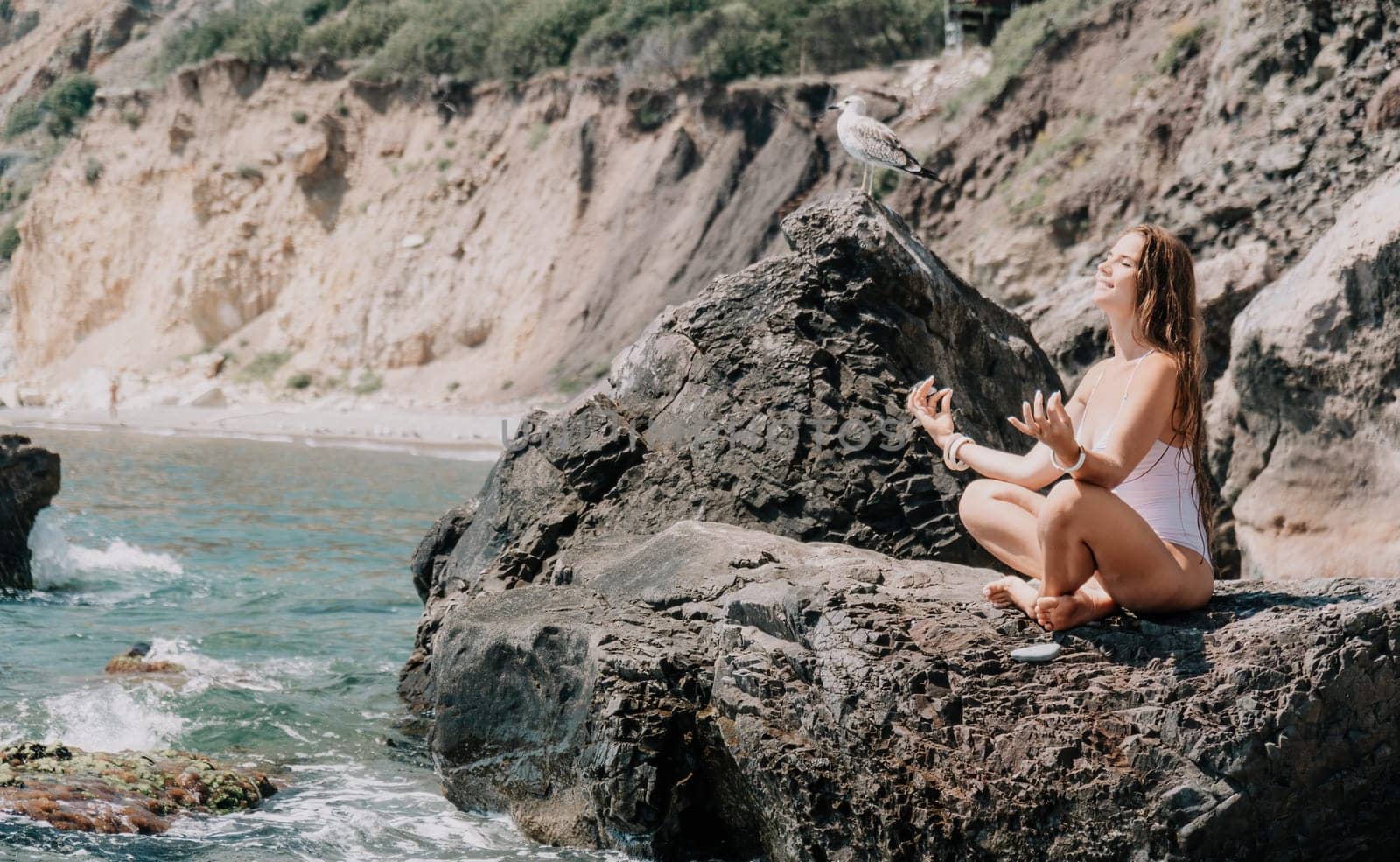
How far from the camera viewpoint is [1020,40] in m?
30.5

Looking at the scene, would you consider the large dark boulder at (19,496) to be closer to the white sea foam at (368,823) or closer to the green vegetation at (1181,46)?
the white sea foam at (368,823)

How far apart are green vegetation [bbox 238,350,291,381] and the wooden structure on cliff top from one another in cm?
2072

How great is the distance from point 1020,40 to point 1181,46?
628 centimetres

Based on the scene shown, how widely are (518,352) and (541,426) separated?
2783 centimetres

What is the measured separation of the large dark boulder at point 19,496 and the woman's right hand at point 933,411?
885 cm

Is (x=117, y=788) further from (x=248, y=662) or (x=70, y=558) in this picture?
(x=70, y=558)

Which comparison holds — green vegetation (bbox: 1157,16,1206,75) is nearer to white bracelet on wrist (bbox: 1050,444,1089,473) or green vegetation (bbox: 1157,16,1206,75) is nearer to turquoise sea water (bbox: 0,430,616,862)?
turquoise sea water (bbox: 0,430,616,862)

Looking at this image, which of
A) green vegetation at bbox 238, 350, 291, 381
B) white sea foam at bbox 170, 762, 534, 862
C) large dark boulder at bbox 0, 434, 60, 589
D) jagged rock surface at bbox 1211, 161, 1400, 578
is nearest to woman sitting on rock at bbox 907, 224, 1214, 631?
white sea foam at bbox 170, 762, 534, 862

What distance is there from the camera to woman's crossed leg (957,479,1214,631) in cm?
358

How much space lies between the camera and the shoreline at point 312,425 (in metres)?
28.1

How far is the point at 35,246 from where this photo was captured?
45125mm

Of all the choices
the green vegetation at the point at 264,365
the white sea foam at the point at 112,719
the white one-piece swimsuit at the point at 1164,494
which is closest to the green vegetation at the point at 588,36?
the green vegetation at the point at 264,365

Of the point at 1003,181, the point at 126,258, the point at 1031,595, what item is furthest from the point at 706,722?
the point at 126,258

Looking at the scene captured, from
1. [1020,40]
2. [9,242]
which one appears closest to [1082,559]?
[1020,40]
